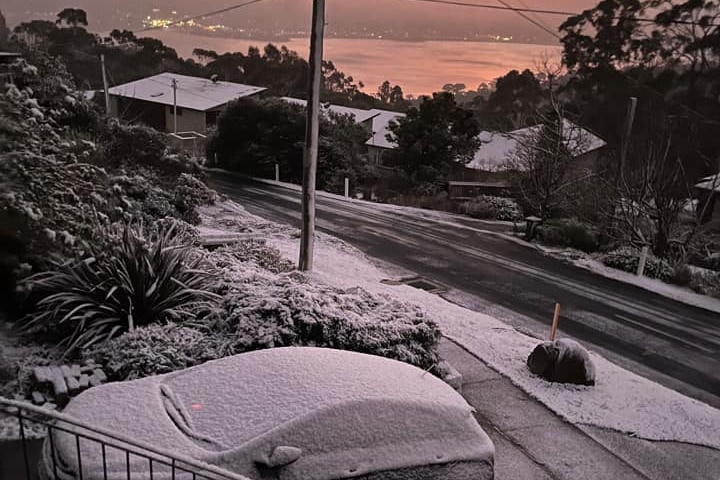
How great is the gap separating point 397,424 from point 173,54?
57734mm

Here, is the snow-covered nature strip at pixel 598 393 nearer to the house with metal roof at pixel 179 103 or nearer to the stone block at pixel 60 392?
the stone block at pixel 60 392

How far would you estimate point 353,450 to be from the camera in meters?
4.33

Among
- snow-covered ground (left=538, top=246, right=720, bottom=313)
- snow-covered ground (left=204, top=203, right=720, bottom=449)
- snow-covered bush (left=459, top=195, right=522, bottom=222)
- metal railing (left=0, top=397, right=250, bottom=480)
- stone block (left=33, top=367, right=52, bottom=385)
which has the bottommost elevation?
snow-covered bush (left=459, top=195, right=522, bottom=222)

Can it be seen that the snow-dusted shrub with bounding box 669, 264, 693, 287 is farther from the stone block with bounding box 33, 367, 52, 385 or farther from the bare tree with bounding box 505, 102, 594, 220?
the stone block with bounding box 33, 367, 52, 385

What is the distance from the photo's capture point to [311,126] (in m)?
11.1

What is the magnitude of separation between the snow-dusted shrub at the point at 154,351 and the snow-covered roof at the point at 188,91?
3378 cm

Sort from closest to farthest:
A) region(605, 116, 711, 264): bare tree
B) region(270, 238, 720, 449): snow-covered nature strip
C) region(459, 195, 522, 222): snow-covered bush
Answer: region(270, 238, 720, 449): snow-covered nature strip
region(605, 116, 711, 264): bare tree
region(459, 195, 522, 222): snow-covered bush

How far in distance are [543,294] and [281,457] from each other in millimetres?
10411

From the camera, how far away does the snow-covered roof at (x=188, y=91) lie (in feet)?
133

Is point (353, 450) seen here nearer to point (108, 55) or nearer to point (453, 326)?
point (453, 326)

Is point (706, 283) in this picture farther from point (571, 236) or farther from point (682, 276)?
point (571, 236)

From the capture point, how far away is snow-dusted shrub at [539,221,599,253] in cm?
1817

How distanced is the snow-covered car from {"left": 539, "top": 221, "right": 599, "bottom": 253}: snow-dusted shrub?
14409mm

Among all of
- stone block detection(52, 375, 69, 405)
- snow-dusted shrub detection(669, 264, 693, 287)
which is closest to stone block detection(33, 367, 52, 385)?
stone block detection(52, 375, 69, 405)
